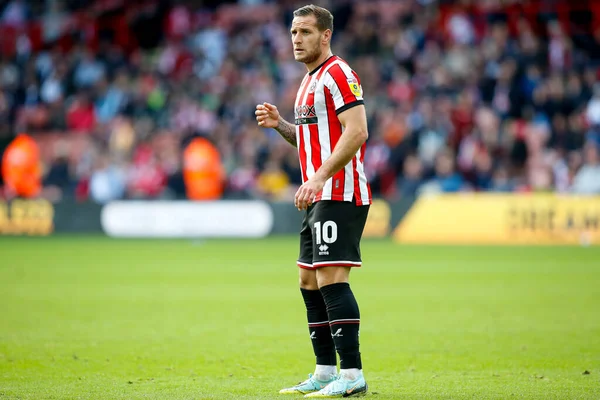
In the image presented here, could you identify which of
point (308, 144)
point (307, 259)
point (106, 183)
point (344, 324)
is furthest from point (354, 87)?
point (106, 183)

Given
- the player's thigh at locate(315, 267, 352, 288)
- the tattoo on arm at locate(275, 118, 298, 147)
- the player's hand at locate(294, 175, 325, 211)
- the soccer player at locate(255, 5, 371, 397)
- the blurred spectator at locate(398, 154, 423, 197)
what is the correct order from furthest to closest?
the blurred spectator at locate(398, 154, 423, 197) < the tattoo on arm at locate(275, 118, 298, 147) < the player's thigh at locate(315, 267, 352, 288) < the soccer player at locate(255, 5, 371, 397) < the player's hand at locate(294, 175, 325, 211)

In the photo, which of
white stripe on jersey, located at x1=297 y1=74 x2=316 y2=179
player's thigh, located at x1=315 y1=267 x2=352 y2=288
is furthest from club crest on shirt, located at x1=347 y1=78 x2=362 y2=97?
player's thigh, located at x1=315 y1=267 x2=352 y2=288

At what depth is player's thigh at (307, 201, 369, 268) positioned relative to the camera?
570cm

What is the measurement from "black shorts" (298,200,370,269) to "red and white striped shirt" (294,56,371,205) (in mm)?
60

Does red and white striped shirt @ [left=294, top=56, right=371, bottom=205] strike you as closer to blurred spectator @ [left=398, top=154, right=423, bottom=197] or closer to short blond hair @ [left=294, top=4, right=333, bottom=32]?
short blond hair @ [left=294, top=4, right=333, bottom=32]

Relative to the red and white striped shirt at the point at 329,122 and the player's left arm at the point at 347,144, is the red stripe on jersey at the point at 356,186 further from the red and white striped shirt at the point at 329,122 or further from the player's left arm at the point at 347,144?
the player's left arm at the point at 347,144

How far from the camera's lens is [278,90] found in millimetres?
26938

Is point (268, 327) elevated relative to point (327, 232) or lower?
lower

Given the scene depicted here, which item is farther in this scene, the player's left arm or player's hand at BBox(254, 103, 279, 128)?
player's hand at BBox(254, 103, 279, 128)

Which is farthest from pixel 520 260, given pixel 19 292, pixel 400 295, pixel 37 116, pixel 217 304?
pixel 37 116

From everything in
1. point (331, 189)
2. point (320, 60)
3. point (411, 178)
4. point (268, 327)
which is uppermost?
point (320, 60)

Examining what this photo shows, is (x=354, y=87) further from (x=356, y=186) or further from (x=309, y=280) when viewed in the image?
(x=309, y=280)

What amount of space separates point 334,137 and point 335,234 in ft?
2.07

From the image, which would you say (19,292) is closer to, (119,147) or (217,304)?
(217,304)
